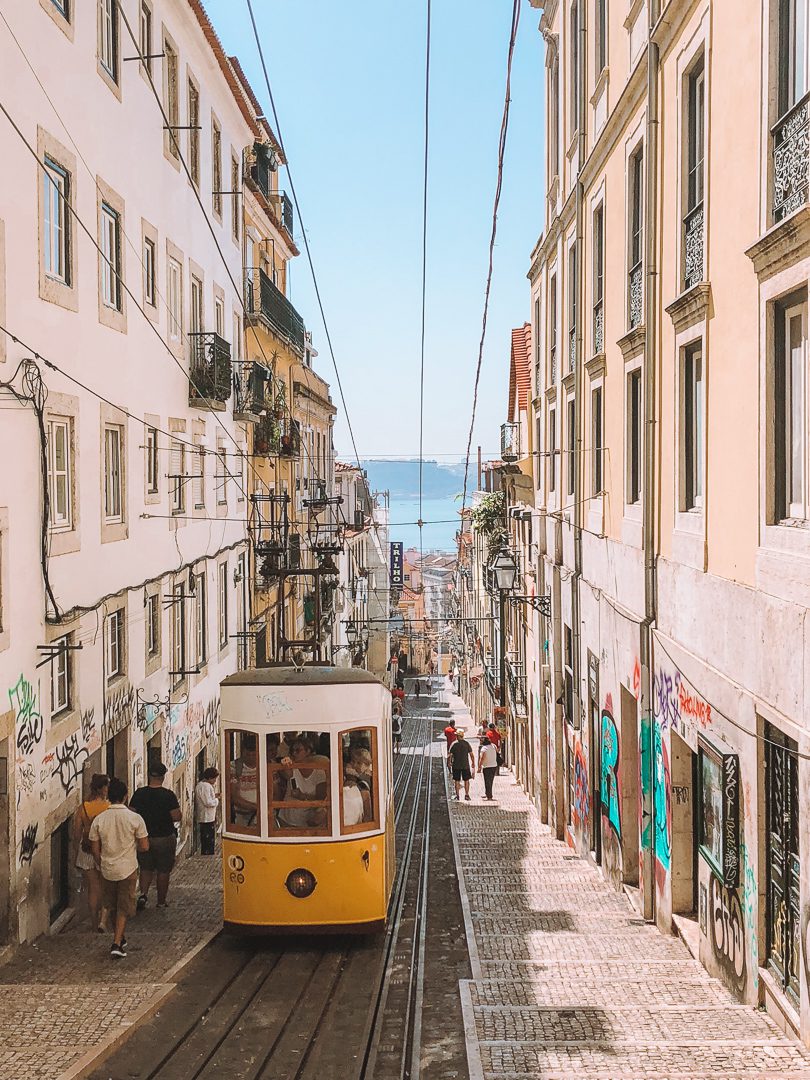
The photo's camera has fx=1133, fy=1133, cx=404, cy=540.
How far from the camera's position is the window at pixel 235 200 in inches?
939

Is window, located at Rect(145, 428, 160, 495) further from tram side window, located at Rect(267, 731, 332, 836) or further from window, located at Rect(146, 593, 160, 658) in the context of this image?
tram side window, located at Rect(267, 731, 332, 836)

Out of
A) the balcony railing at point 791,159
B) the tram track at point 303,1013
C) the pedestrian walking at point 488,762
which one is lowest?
the pedestrian walking at point 488,762

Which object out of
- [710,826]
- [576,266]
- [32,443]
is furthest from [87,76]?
[710,826]

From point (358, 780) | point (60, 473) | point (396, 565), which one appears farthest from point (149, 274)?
point (396, 565)

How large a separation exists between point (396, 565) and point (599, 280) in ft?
167

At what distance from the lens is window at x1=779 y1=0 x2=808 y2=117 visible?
7.51 m

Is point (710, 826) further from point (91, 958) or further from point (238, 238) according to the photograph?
point (238, 238)

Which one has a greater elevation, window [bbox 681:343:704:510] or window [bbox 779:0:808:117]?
window [bbox 779:0:808:117]

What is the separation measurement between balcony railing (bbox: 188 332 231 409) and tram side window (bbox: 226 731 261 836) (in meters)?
9.56

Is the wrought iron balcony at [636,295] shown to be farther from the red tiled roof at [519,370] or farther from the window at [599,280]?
the red tiled roof at [519,370]

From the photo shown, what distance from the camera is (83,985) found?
8531 millimetres

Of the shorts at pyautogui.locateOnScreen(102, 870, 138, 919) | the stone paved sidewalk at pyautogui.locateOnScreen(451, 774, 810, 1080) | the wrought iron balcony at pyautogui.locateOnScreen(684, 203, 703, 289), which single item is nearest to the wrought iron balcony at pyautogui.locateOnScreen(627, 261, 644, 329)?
the wrought iron balcony at pyautogui.locateOnScreen(684, 203, 703, 289)

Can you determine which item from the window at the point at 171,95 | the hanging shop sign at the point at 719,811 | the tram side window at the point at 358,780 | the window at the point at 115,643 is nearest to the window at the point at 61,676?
the window at the point at 115,643

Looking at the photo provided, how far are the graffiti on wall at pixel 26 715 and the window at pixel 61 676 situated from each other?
61cm
